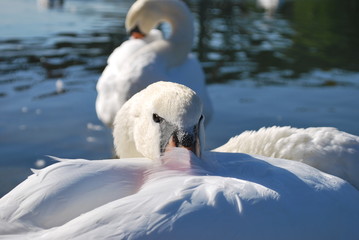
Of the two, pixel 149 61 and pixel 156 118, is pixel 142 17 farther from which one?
pixel 156 118

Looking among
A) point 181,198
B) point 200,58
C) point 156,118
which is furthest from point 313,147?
point 200,58

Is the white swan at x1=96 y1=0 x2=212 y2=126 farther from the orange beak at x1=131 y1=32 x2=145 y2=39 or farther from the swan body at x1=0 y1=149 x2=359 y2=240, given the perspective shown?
the swan body at x1=0 y1=149 x2=359 y2=240

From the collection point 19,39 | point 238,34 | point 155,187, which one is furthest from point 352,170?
point 238,34

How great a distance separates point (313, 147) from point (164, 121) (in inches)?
35.1

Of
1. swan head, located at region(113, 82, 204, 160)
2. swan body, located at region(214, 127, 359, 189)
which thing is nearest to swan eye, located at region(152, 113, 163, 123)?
swan head, located at region(113, 82, 204, 160)

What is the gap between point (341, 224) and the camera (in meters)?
1.97

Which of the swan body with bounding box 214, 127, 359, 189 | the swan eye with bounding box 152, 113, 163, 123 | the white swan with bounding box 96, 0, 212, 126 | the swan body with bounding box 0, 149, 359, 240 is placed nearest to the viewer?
the swan body with bounding box 0, 149, 359, 240

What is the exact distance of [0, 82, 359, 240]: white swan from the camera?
1640mm

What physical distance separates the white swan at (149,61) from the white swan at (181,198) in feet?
7.36

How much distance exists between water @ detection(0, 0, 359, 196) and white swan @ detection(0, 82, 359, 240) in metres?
1.81

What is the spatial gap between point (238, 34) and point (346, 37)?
2.22 meters

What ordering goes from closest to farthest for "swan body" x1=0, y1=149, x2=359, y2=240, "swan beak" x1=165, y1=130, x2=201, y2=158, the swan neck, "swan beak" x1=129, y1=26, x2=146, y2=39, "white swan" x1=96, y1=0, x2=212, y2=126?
"swan body" x1=0, y1=149, x2=359, y2=240
"swan beak" x1=165, y1=130, x2=201, y2=158
"white swan" x1=96, y1=0, x2=212, y2=126
the swan neck
"swan beak" x1=129, y1=26, x2=146, y2=39

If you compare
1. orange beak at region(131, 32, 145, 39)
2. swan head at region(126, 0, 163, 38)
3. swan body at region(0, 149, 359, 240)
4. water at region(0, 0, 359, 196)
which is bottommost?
water at region(0, 0, 359, 196)

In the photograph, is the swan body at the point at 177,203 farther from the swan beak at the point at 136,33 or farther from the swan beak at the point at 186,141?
the swan beak at the point at 136,33
